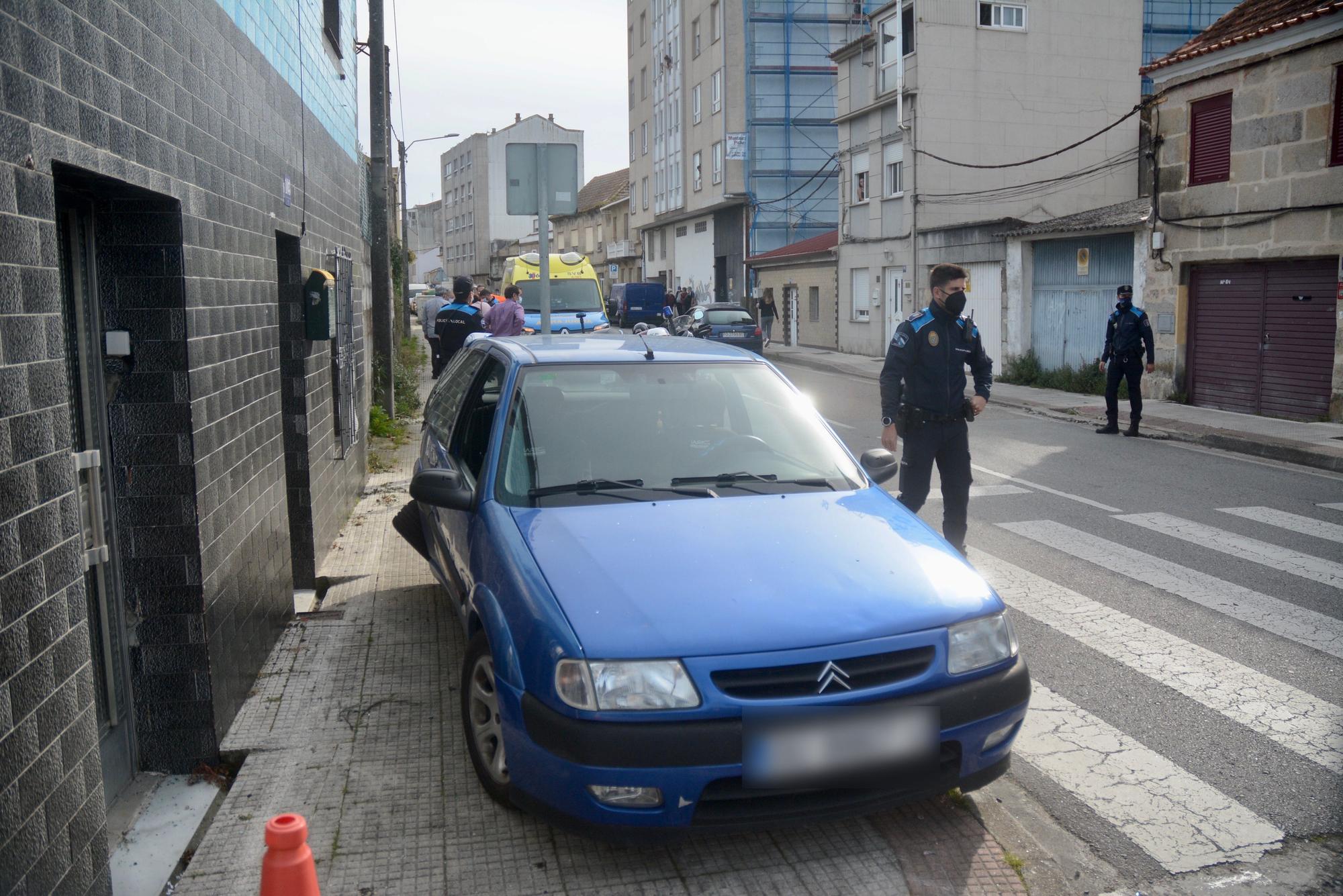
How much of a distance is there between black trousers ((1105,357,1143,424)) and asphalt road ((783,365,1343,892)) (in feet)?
10.0

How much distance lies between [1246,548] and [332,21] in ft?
27.6

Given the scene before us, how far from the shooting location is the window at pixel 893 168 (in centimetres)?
2858

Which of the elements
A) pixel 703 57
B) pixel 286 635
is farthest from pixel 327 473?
pixel 703 57

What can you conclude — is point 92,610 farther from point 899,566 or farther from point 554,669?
point 899,566

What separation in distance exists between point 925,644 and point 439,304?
20.9 metres

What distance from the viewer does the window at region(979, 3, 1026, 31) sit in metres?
28.0

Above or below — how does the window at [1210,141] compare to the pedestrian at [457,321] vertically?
above

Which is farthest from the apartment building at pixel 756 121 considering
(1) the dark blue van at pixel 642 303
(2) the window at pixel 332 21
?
(2) the window at pixel 332 21

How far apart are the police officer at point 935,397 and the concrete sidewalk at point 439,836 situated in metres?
3.21

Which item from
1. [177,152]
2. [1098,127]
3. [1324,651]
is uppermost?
[1098,127]

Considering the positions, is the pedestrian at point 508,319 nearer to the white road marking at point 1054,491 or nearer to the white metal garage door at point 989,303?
the white road marking at point 1054,491

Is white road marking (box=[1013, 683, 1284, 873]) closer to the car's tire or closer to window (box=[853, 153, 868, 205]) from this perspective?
the car's tire

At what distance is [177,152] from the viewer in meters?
4.25

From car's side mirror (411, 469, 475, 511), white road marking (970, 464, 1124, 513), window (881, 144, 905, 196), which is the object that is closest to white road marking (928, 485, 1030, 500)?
white road marking (970, 464, 1124, 513)
